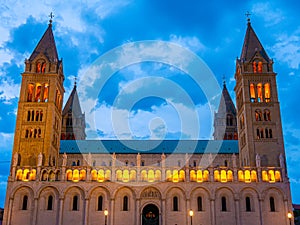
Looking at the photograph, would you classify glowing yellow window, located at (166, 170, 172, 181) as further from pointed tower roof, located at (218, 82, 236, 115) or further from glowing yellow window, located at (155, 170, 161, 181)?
pointed tower roof, located at (218, 82, 236, 115)

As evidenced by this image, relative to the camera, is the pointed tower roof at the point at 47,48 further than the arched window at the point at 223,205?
Yes

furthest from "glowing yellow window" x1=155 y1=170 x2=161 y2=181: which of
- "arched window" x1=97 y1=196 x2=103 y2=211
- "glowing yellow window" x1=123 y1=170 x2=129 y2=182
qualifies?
"arched window" x1=97 y1=196 x2=103 y2=211

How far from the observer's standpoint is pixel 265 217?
191 ft

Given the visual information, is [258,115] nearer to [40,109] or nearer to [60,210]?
[60,210]

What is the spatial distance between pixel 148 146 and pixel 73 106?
88.0 feet

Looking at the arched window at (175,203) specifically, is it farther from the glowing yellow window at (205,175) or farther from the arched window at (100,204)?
the arched window at (100,204)

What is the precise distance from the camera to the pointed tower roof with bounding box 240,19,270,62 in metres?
71.2

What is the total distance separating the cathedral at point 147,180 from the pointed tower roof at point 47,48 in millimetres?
936

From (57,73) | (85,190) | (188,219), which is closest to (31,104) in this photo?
(57,73)

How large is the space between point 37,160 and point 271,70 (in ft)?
158

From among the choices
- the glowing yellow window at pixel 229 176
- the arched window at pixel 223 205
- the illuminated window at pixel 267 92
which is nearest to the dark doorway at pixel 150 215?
the arched window at pixel 223 205

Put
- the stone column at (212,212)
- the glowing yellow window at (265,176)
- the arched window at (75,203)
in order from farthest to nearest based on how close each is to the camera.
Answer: the glowing yellow window at (265,176) → the arched window at (75,203) → the stone column at (212,212)

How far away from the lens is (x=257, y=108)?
67.7 metres

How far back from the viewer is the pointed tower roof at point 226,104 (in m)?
95.3
